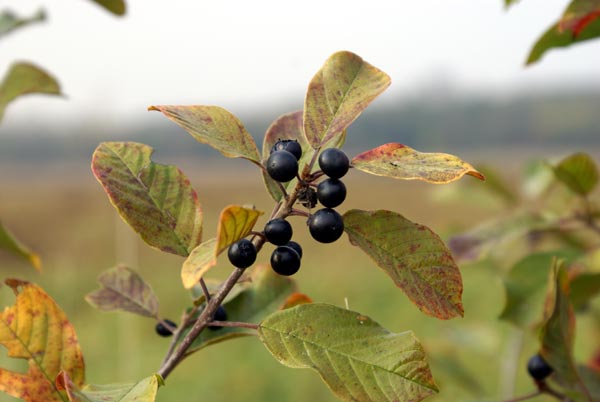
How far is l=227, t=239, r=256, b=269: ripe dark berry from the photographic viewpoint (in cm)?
59

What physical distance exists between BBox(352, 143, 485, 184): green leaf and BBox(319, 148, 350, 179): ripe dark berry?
16mm

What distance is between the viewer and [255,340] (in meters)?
8.11

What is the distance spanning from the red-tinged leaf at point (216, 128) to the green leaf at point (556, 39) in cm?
62

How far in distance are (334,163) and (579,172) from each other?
734 millimetres

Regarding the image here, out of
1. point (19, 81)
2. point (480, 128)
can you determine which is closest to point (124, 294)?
point (19, 81)

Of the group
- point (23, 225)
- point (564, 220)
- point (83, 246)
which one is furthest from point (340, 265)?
point (23, 225)

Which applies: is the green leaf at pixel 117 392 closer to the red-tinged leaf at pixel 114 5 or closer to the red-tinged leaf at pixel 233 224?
the red-tinged leaf at pixel 233 224

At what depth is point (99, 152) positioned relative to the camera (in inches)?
25.7

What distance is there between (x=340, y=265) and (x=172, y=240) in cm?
1233

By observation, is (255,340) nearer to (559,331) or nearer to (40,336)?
(559,331)

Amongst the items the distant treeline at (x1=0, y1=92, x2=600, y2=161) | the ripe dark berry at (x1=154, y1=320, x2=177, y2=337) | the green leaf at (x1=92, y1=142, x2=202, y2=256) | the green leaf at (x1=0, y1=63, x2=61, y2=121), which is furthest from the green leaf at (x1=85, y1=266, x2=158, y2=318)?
the distant treeline at (x1=0, y1=92, x2=600, y2=161)

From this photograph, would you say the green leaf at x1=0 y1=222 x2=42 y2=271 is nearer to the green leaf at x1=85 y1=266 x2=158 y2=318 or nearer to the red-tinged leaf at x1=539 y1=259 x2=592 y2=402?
the green leaf at x1=85 y1=266 x2=158 y2=318

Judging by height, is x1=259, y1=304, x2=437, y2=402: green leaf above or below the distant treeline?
above

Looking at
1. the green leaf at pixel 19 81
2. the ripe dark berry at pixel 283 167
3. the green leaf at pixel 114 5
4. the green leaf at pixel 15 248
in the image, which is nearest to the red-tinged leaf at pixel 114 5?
the green leaf at pixel 114 5
